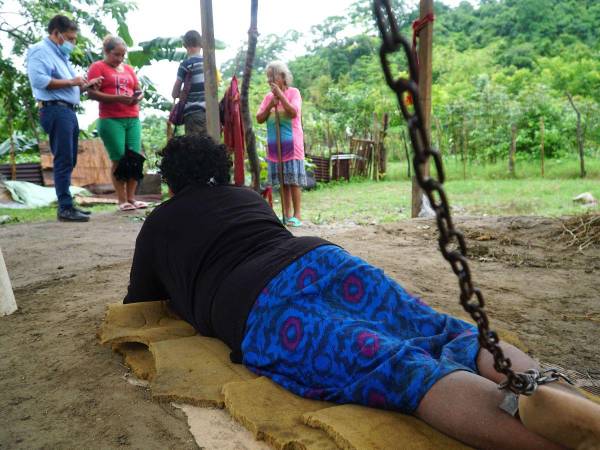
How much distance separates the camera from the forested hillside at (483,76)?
12.1 m

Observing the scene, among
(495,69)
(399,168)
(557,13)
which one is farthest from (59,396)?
(557,13)

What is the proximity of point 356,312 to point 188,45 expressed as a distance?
13.7ft

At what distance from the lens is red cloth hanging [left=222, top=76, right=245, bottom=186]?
15.5ft

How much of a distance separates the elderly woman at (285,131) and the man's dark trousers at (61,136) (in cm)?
187

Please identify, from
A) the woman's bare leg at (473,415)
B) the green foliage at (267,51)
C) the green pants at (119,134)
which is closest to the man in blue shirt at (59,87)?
the green pants at (119,134)

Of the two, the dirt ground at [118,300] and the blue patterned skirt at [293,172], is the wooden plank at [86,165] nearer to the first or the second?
the dirt ground at [118,300]

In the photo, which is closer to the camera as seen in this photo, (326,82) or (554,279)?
(554,279)

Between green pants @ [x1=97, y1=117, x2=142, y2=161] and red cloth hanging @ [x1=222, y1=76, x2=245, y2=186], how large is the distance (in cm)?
162

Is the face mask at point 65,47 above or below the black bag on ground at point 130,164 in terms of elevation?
above

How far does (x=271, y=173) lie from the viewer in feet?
18.6

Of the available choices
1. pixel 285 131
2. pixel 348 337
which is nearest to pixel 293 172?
pixel 285 131

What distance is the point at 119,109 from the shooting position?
5.75 m

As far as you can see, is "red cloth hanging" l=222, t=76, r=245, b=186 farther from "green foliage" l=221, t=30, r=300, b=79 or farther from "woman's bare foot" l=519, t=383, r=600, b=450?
"green foliage" l=221, t=30, r=300, b=79

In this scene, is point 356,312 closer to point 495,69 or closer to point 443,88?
point 443,88
